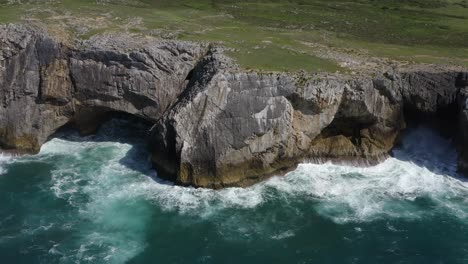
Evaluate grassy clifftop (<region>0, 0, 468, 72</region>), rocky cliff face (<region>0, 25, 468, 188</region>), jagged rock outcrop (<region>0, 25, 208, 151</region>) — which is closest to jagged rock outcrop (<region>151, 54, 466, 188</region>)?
rocky cliff face (<region>0, 25, 468, 188</region>)

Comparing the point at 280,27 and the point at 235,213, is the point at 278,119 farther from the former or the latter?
the point at 280,27

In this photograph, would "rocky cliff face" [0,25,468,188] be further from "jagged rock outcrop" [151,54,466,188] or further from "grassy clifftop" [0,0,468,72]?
"grassy clifftop" [0,0,468,72]

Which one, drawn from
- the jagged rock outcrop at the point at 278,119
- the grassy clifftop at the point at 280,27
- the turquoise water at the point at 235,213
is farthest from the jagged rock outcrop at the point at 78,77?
the turquoise water at the point at 235,213

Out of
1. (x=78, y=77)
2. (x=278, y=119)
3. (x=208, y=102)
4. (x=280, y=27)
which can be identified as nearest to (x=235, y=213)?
(x=278, y=119)

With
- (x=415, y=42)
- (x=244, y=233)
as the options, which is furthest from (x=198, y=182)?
(x=415, y=42)

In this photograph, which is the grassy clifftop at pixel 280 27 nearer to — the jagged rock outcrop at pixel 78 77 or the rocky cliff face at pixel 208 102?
the jagged rock outcrop at pixel 78 77
